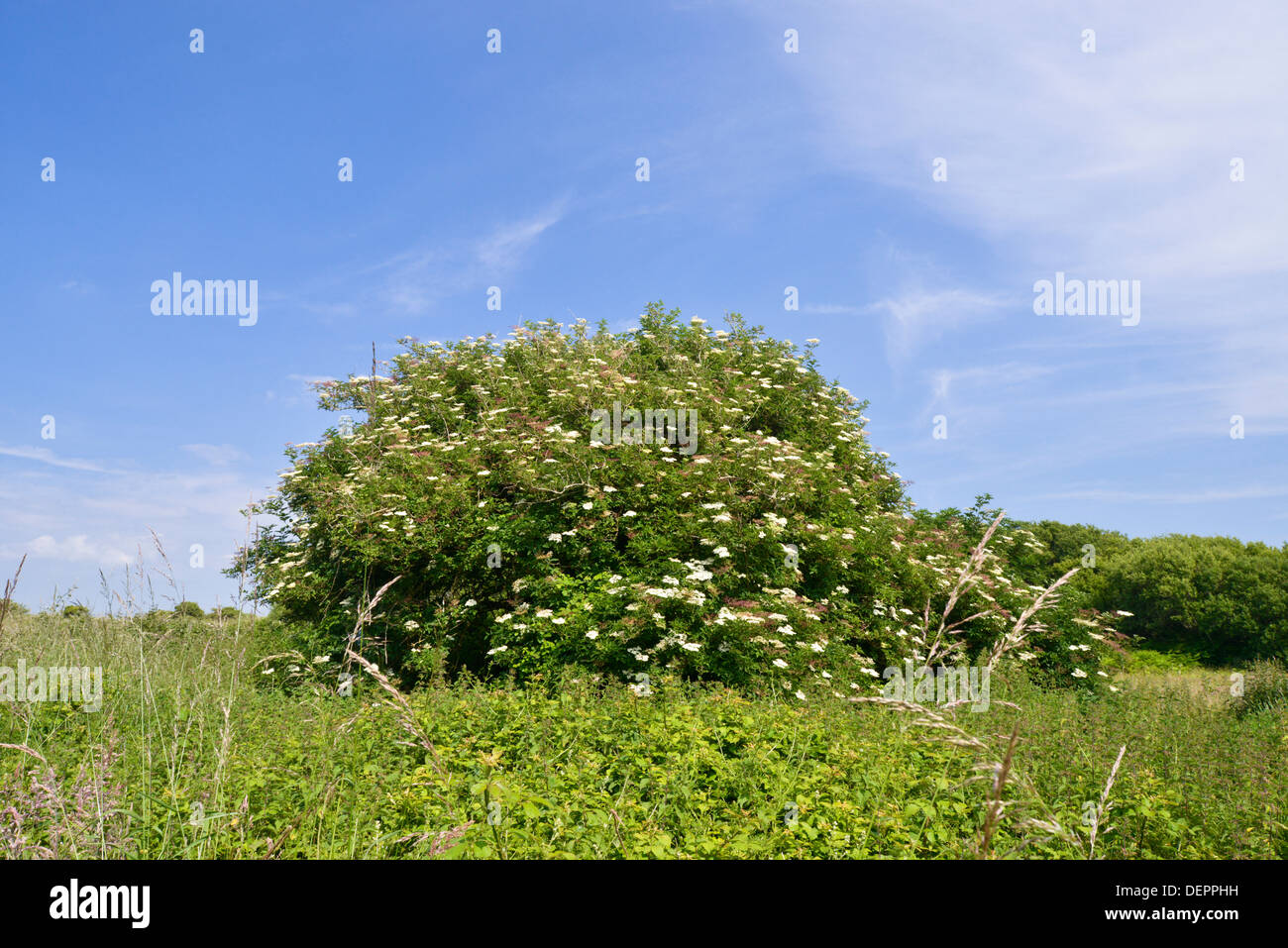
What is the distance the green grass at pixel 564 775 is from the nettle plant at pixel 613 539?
2230 mm

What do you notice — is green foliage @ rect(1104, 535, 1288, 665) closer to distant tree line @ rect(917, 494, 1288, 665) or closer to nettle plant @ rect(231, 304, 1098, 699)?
distant tree line @ rect(917, 494, 1288, 665)

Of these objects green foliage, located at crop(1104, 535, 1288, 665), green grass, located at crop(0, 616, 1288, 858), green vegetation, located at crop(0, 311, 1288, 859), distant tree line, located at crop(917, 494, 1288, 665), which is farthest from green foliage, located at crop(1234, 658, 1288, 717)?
green foliage, located at crop(1104, 535, 1288, 665)

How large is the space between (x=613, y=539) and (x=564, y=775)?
5.88 meters

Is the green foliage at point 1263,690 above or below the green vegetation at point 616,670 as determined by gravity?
below

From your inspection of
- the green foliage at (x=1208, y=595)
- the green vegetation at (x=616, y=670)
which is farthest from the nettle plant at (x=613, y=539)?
the green foliage at (x=1208, y=595)

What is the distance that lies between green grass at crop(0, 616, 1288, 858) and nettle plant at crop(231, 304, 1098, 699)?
223 cm

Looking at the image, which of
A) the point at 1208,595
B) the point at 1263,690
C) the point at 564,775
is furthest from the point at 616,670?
the point at 1208,595

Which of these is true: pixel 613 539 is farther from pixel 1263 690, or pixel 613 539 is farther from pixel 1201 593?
pixel 1201 593

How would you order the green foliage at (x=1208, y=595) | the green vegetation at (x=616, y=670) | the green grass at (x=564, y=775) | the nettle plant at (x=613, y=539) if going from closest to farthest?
the green grass at (x=564, y=775)
the green vegetation at (x=616, y=670)
the nettle plant at (x=613, y=539)
the green foliage at (x=1208, y=595)

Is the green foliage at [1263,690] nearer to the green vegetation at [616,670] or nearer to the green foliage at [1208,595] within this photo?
the green vegetation at [616,670]

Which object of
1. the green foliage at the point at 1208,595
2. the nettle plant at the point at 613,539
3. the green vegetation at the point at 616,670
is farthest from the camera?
the green foliage at the point at 1208,595

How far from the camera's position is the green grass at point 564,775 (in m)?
3.54
